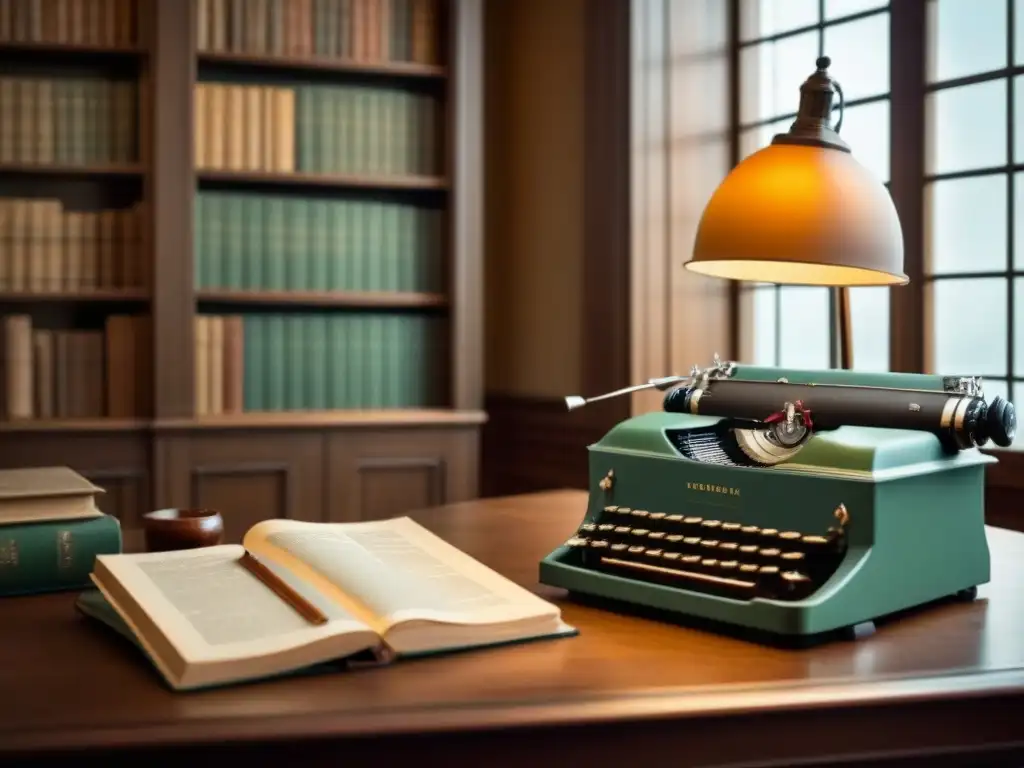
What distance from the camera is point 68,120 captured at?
3.57m

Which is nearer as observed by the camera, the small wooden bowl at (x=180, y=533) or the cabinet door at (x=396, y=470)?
the small wooden bowl at (x=180, y=533)

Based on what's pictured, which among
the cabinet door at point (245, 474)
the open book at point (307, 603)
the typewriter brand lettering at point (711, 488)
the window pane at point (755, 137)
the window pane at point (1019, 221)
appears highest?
the window pane at point (755, 137)

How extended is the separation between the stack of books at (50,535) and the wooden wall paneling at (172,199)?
6.89 feet

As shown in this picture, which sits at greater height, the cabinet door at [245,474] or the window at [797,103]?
the window at [797,103]

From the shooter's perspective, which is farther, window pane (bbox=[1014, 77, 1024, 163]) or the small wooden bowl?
window pane (bbox=[1014, 77, 1024, 163])

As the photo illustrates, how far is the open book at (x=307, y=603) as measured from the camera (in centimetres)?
109

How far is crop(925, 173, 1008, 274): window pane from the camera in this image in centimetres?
295

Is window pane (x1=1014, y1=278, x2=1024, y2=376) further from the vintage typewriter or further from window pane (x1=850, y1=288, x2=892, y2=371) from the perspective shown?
the vintage typewriter

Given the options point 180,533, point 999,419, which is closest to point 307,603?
point 180,533

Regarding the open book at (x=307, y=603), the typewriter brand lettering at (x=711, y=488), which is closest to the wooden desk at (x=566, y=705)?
the open book at (x=307, y=603)

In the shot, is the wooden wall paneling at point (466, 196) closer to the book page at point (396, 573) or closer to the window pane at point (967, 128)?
the window pane at point (967, 128)

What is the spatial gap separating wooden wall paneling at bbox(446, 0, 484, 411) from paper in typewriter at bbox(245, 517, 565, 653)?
2329 millimetres

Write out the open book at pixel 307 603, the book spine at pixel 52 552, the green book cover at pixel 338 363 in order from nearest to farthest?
the open book at pixel 307 603 < the book spine at pixel 52 552 < the green book cover at pixel 338 363

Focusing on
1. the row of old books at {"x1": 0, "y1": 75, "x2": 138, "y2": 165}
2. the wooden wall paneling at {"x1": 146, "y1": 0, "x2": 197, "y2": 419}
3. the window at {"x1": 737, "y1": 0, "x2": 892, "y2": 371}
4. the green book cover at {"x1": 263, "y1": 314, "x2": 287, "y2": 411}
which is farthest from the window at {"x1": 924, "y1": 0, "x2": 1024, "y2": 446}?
the row of old books at {"x1": 0, "y1": 75, "x2": 138, "y2": 165}
